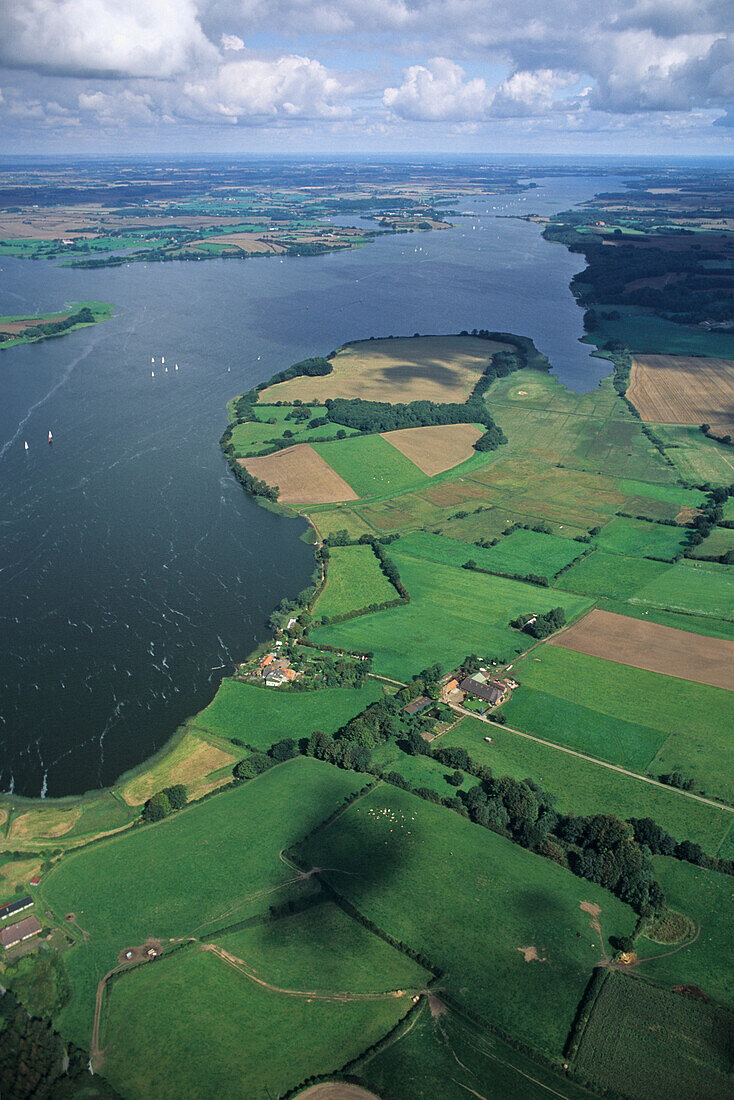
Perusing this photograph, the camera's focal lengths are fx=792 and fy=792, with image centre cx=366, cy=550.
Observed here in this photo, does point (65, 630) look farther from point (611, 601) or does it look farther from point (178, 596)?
point (611, 601)

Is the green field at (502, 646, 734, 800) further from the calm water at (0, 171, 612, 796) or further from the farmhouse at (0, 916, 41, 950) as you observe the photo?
the farmhouse at (0, 916, 41, 950)

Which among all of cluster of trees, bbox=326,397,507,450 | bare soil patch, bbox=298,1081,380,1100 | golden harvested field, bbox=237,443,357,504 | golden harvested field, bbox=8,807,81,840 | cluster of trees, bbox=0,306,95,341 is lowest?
bare soil patch, bbox=298,1081,380,1100

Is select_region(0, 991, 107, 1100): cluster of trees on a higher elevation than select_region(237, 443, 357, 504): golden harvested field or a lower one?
lower

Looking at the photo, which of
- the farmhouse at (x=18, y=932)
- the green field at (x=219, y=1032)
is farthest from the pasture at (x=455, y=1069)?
the farmhouse at (x=18, y=932)

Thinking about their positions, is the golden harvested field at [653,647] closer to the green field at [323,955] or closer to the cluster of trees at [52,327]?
the green field at [323,955]

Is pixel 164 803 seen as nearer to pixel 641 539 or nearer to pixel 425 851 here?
pixel 425 851

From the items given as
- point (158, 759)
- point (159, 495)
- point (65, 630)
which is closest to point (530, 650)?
point (158, 759)

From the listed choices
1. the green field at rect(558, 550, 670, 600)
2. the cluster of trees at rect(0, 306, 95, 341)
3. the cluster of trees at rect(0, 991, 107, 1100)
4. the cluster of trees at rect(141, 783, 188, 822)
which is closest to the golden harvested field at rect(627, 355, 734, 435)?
the green field at rect(558, 550, 670, 600)
